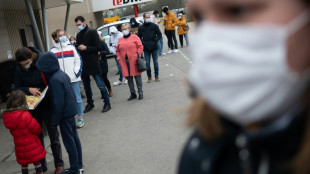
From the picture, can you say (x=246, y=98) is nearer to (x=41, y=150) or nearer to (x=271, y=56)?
(x=271, y=56)

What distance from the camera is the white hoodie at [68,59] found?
6.46 metres

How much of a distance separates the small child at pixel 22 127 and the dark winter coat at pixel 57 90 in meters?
0.34

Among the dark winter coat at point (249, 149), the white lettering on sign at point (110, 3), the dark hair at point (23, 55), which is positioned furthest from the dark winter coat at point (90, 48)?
the white lettering on sign at point (110, 3)

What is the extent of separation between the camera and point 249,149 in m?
1.05

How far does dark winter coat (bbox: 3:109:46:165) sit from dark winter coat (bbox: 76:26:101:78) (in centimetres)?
319

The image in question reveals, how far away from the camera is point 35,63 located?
15.6 feet

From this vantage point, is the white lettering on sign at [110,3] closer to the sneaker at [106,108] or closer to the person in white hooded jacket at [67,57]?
the sneaker at [106,108]

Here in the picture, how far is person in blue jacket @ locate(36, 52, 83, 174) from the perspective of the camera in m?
4.27

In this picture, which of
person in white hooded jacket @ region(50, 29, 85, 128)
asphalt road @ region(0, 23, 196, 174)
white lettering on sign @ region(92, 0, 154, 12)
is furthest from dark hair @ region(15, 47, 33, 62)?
white lettering on sign @ region(92, 0, 154, 12)

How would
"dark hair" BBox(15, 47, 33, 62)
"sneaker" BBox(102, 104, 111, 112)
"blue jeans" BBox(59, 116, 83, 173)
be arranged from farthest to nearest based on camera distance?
"sneaker" BBox(102, 104, 111, 112) → "dark hair" BBox(15, 47, 33, 62) → "blue jeans" BBox(59, 116, 83, 173)

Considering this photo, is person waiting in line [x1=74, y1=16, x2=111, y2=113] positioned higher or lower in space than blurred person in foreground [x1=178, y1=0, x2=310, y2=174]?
lower

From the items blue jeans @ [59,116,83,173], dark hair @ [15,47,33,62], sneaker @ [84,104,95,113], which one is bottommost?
sneaker @ [84,104,95,113]

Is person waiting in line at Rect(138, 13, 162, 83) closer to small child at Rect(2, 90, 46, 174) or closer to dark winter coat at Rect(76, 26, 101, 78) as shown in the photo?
dark winter coat at Rect(76, 26, 101, 78)

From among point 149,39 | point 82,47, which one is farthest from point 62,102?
point 149,39
